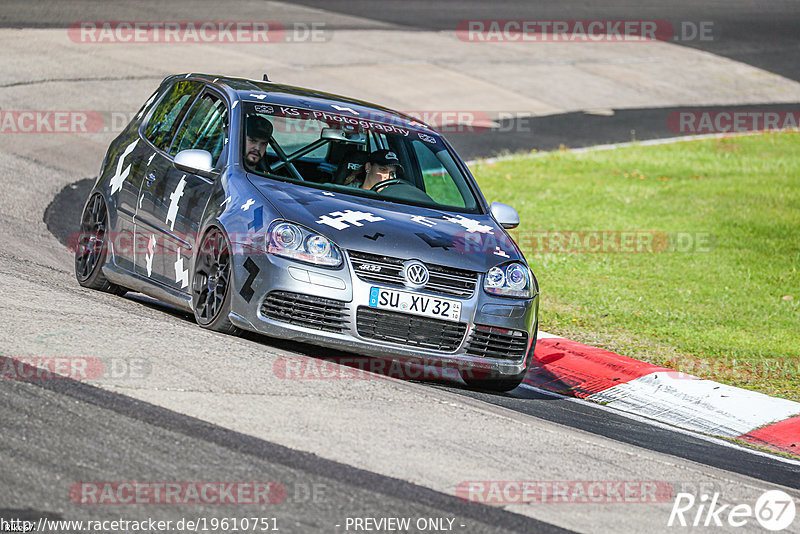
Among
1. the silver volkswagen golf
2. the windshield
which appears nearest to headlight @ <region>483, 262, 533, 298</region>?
the silver volkswagen golf

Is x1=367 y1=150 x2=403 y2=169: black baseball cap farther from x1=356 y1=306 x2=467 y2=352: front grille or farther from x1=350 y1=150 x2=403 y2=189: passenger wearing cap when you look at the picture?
x1=356 y1=306 x2=467 y2=352: front grille

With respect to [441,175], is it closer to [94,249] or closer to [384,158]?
[384,158]

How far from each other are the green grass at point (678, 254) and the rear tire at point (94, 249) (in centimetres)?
399

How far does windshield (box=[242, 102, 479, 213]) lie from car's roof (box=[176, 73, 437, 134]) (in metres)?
0.08

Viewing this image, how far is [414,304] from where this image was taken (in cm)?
716

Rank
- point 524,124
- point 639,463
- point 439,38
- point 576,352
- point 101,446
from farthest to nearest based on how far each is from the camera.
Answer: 1. point 439,38
2. point 524,124
3. point 576,352
4. point 639,463
5. point 101,446

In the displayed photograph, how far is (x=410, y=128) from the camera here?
8977 mm

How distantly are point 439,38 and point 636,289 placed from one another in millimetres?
17089

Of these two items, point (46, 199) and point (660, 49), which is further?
point (660, 49)

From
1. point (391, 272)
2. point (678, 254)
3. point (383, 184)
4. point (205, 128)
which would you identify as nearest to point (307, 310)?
point (391, 272)

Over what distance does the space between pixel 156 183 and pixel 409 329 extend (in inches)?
92.1

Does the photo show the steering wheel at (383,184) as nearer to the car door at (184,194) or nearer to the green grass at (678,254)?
the car door at (184,194)

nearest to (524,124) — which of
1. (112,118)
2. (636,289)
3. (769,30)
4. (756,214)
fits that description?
(756,214)

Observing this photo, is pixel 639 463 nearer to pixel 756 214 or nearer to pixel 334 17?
pixel 756 214
